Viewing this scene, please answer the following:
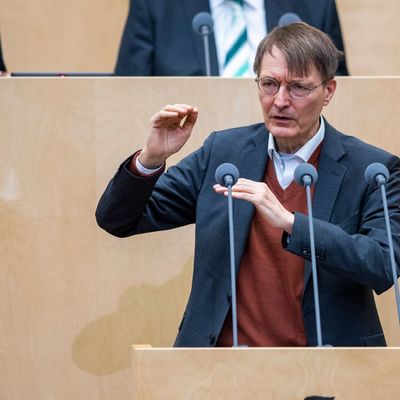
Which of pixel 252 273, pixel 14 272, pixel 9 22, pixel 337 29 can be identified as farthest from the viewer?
pixel 9 22

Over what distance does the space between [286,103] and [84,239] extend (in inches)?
35.4

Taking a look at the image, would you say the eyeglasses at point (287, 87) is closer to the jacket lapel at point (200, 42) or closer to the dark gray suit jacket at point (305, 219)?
the dark gray suit jacket at point (305, 219)

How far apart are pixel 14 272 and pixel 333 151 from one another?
3.54 feet

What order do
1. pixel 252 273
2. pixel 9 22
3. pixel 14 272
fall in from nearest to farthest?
pixel 252 273
pixel 14 272
pixel 9 22

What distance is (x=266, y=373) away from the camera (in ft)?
8.52

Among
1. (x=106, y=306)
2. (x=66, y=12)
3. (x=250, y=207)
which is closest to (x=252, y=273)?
(x=250, y=207)

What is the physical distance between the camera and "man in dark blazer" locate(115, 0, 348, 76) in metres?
4.31

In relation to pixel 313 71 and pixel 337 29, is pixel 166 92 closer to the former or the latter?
pixel 313 71

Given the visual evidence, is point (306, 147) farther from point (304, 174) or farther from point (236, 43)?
point (236, 43)

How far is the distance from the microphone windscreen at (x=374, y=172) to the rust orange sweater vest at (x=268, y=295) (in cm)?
28

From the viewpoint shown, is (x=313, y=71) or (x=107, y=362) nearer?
(x=313, y=71)

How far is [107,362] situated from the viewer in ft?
12.1

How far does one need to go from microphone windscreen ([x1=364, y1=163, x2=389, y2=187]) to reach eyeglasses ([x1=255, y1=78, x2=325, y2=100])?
1.03 feet

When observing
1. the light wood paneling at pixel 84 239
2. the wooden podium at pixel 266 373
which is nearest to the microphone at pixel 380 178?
the wooden podium at pixel 266 373
